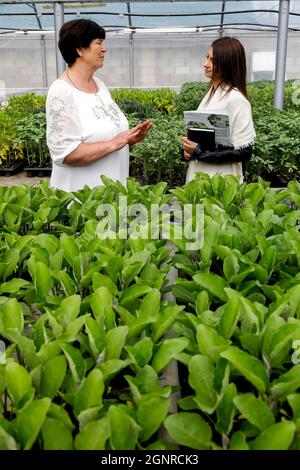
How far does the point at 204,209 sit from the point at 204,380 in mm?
1044

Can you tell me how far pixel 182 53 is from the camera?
49.3 ft

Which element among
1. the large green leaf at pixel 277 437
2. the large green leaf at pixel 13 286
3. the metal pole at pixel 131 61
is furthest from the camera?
the metal pole at pixel 131 61

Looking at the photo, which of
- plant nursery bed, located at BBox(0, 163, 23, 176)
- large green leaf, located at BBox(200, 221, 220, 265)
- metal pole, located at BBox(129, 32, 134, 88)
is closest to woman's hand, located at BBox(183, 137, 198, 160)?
large green leaf, located at BBox(200, 221, 220, 265)

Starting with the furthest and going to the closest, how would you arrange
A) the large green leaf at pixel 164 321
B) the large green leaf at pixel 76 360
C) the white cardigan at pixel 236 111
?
the white cardigan at pixel 236 111
the large green leaf at pixel 164 321
the large green leaf at pixel 76 360

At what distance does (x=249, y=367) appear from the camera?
1.05 metres

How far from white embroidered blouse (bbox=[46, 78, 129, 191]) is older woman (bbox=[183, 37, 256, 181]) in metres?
0.45

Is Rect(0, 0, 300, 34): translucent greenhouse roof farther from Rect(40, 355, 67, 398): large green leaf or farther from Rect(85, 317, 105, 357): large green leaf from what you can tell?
Rect(40, 355, 67, 398): large green leaf

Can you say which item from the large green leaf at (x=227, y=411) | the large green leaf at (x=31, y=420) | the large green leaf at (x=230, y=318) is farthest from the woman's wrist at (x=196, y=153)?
the large green leaf at (x=31, y=420)

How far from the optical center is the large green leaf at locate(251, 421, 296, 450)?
2.99ft

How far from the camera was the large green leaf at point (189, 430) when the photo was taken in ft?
3.27

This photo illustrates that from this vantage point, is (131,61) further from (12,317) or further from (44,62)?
(12,317)

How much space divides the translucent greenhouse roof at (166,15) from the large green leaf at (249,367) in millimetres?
13217

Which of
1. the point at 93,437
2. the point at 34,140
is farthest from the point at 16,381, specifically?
the point at 34,140

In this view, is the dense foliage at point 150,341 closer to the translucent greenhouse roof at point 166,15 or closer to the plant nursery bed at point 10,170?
the plant nursery bed at point 10,170
